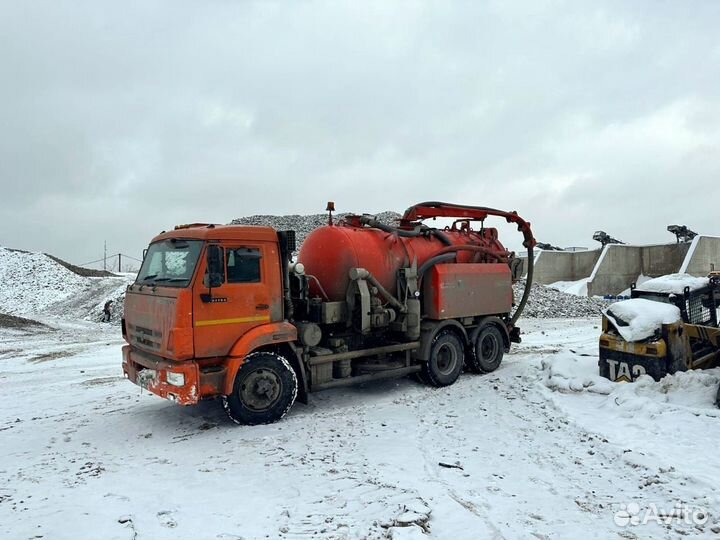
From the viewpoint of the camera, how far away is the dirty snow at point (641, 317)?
764 cm

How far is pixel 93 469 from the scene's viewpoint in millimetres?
5359

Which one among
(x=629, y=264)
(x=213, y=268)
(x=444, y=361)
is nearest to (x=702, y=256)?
(x=629, y=264)

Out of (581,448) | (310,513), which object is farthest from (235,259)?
(581,448)

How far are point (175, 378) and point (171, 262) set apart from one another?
155 cm

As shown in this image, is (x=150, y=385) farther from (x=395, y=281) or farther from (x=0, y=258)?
(x=0, y=258)

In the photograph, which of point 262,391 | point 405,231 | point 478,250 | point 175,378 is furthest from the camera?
point 478,250

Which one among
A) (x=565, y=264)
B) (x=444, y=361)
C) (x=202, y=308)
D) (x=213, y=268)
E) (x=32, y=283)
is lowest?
(x=444, y=361)

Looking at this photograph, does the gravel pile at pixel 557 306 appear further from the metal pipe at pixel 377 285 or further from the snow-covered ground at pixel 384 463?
the metal pipe at pixel 377 285

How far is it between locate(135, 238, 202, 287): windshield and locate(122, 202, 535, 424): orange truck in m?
0.02

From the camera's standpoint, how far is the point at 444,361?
30.0ft

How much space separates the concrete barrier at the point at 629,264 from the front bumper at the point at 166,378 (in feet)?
90.3

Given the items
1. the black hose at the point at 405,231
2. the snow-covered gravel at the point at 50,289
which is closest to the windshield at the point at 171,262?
the black hose at the point at 405,231

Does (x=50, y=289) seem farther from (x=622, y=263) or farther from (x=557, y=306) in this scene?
(x=622, y=263)

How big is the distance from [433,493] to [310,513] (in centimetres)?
110
